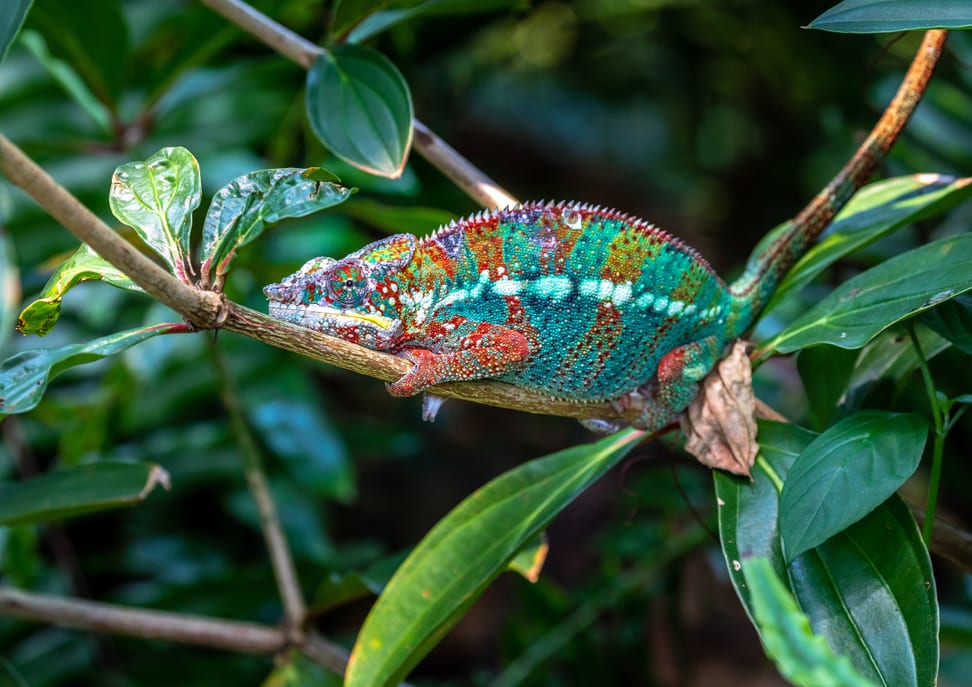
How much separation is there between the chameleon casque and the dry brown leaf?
0.09 feet

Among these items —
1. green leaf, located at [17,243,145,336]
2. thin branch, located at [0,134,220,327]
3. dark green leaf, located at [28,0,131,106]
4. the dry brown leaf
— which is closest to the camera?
thin branch, located at [0,134,220,327]

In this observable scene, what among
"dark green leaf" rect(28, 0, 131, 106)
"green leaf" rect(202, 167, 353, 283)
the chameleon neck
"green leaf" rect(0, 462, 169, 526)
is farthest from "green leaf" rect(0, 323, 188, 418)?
"dark green leaf" rect(28, 0, 131, 106)

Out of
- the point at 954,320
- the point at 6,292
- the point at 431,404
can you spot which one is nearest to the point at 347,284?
the point at 431,404

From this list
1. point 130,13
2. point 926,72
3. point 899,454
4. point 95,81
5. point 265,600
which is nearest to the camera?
point 899,454

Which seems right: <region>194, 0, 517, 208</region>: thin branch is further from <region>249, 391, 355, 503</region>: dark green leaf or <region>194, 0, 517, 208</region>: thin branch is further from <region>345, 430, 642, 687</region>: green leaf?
<region>249, 391, 355, 503</region>: dark green leaf

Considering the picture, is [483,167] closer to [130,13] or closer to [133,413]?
[130,13]

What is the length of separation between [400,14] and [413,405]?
2.34 meters

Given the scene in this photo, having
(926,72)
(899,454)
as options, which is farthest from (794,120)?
(899,454)

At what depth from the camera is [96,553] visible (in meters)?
2.77

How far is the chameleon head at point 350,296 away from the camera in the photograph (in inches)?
58.2

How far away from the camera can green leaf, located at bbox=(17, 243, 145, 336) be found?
119cm

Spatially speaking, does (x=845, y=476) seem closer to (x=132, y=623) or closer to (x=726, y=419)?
(x=726, y=419)

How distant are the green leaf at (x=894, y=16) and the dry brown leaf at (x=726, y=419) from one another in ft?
1.87

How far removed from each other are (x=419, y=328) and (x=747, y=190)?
3.28m
